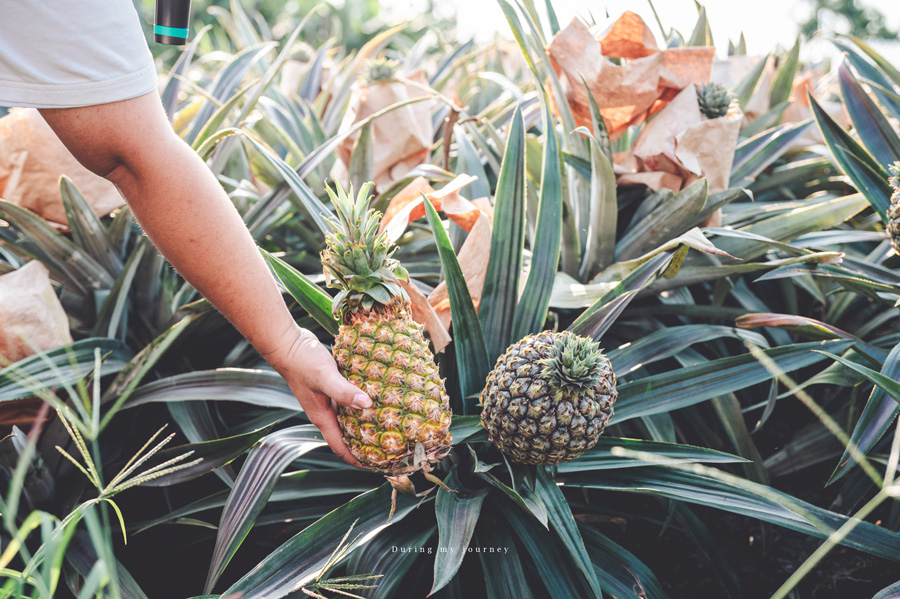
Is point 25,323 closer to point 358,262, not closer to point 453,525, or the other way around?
point 358,262

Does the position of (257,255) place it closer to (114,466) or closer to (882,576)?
(114,466)

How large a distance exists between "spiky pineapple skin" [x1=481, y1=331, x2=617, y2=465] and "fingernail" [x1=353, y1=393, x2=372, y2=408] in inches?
9.4

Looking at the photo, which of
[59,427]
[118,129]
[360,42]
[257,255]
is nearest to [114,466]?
[59,427]

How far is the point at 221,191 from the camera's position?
924mm

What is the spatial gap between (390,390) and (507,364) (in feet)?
0.72

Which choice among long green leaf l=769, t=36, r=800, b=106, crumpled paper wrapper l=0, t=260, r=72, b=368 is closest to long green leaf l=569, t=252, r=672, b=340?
crumpled paper wrapper l=0, t=260, r=72, b=368

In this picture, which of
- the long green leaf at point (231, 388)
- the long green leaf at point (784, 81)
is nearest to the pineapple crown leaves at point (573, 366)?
the long green leaf at point (231, 388)

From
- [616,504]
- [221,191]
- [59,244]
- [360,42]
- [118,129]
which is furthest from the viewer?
[360,42]

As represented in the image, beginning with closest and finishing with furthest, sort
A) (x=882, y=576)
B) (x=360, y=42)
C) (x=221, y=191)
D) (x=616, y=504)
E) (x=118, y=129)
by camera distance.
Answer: (x=118, y=129) → (x=221, y=191) → (x=882, y=576) → (x=616, y=504) → (x=360, y=42)

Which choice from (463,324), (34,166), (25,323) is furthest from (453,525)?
(34,166)

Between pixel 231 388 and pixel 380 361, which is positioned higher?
pixel 380 361

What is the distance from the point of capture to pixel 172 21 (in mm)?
1013

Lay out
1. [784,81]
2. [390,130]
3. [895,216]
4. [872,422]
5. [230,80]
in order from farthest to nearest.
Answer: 1. [784,81]
2. [230,80]
3. [390,130]
4. [895,216]
5. [872,422]

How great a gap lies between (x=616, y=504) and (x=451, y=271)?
72 cm
